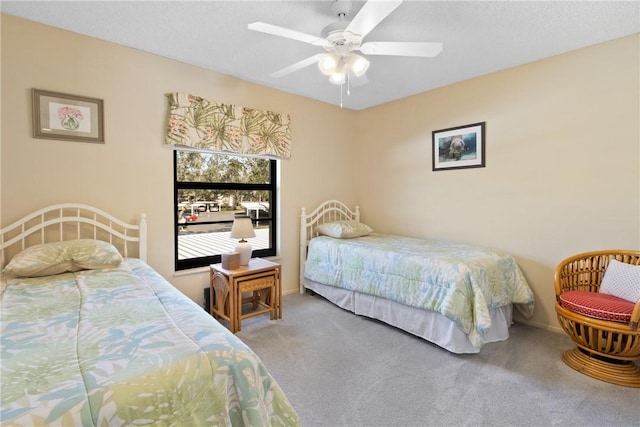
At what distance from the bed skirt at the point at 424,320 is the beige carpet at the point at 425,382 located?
0.24 ft

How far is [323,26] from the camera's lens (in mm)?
2232

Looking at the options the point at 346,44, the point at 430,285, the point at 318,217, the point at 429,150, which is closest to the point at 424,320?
the point at 430,285

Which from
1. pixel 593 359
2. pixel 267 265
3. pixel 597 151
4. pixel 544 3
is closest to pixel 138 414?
pixel 267 265

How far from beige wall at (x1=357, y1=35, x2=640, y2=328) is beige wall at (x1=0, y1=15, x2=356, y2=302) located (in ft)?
6.82

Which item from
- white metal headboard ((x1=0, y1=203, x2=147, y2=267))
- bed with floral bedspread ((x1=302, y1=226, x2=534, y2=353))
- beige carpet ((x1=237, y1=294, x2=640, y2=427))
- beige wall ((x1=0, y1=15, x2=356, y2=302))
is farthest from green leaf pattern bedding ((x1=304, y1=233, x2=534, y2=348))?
white metal headboard ((x1=0, y1=203, x2=147, y2=267))

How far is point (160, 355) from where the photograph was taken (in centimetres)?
98

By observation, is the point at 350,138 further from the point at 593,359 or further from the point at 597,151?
the point at 593,359

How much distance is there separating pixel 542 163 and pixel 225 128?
3038mm

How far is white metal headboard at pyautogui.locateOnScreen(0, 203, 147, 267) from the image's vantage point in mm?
2174

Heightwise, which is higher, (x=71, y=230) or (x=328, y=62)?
(x=328, y=62)

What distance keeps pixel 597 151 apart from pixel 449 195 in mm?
1291

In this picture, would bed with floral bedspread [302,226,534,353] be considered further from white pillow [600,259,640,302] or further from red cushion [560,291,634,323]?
white pillow [600,259,640,302]

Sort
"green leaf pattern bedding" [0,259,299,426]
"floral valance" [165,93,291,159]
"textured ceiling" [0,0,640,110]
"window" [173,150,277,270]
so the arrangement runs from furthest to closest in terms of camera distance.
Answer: "window" [173,150,277,270], "floral valance" [165,93,291,159], "textured ceiling" [0,0,640,110], "green leaf pattern bedding" [0,259,299,426]

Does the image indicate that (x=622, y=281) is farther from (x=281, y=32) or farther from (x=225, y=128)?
(x=225, y=128)
